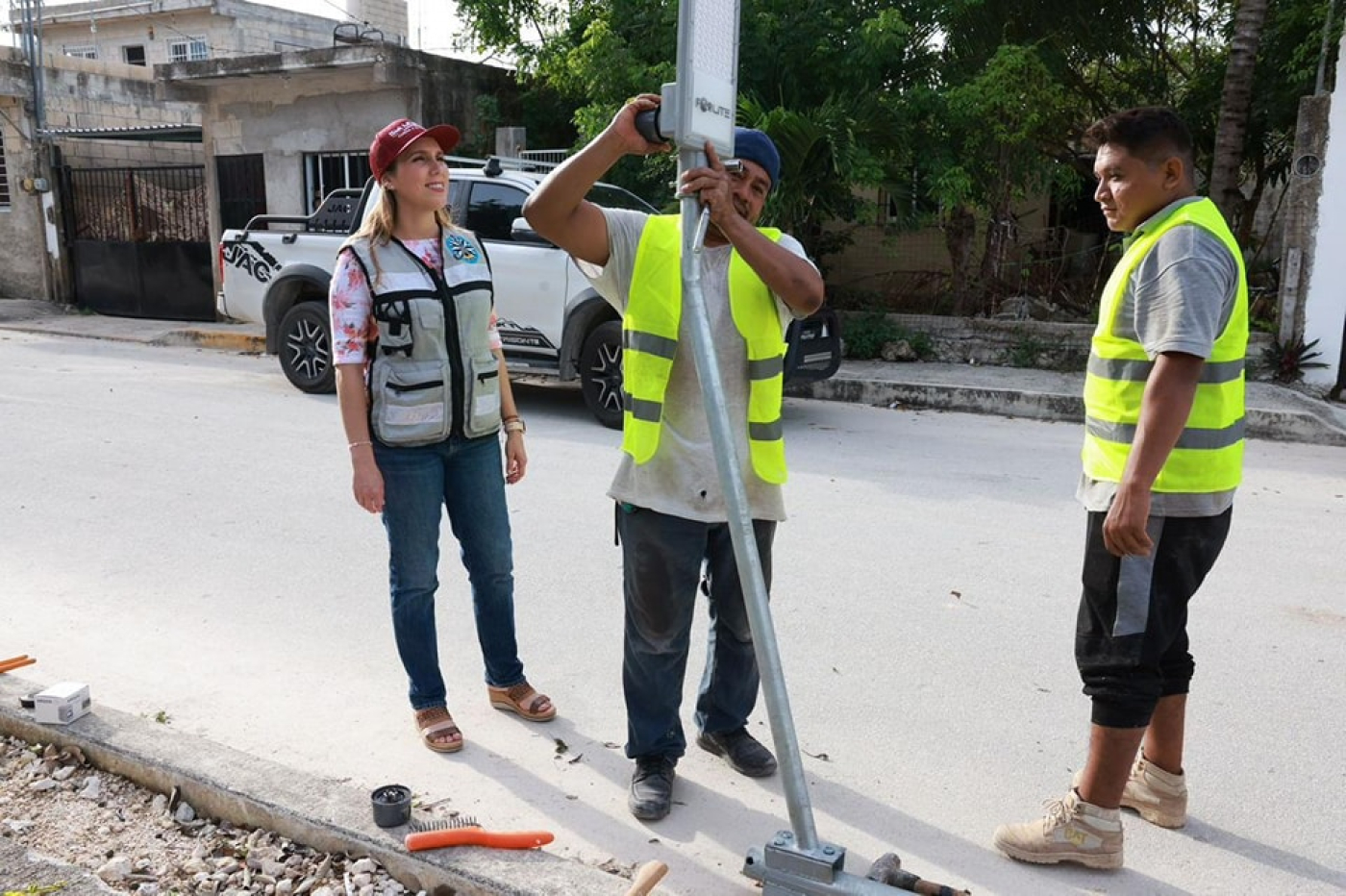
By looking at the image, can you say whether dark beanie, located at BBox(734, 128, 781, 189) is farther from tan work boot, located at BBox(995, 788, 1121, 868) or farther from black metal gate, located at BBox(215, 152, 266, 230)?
black metal gate, located at BBox(215, 152, 266, 230)

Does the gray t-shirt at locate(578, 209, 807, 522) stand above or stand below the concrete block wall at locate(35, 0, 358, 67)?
below

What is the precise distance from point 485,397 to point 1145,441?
190cm

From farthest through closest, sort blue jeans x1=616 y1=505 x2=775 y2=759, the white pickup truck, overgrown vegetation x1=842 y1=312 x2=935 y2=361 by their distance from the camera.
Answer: overgrown vegetation x1=842 y1=312 x2=935 y2=361 → the white pickup truck → blue jeans x1=616 y1=505 x2=775 y2=759

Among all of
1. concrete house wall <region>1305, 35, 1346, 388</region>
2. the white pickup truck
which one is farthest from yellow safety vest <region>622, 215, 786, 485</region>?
concrete house wall <region>1305, 35, 1346, 388</region>

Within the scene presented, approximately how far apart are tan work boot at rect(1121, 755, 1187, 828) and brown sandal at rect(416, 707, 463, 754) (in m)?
1.93

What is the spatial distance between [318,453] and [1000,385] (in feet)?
19.1

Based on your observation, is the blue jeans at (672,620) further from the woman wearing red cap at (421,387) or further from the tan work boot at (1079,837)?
the tan work boot at (1079,837)

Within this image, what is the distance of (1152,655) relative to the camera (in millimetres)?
2689

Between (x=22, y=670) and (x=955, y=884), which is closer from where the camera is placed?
(x=955, y=884)

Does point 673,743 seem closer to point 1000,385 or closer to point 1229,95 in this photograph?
point 1000,385

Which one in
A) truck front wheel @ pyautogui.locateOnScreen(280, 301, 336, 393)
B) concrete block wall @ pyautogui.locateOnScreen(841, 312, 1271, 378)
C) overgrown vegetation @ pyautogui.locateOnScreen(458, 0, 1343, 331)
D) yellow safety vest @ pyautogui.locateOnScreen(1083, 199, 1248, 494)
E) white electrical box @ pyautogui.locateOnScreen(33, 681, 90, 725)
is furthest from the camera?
concrete block wall @ pyautogui.locateOnScreen(841, 312, 1271, 378)

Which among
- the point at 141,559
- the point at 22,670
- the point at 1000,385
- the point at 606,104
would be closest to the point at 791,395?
the point at 1000,385

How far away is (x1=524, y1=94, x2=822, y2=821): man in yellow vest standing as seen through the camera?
2822mm

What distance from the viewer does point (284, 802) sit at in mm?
2936
